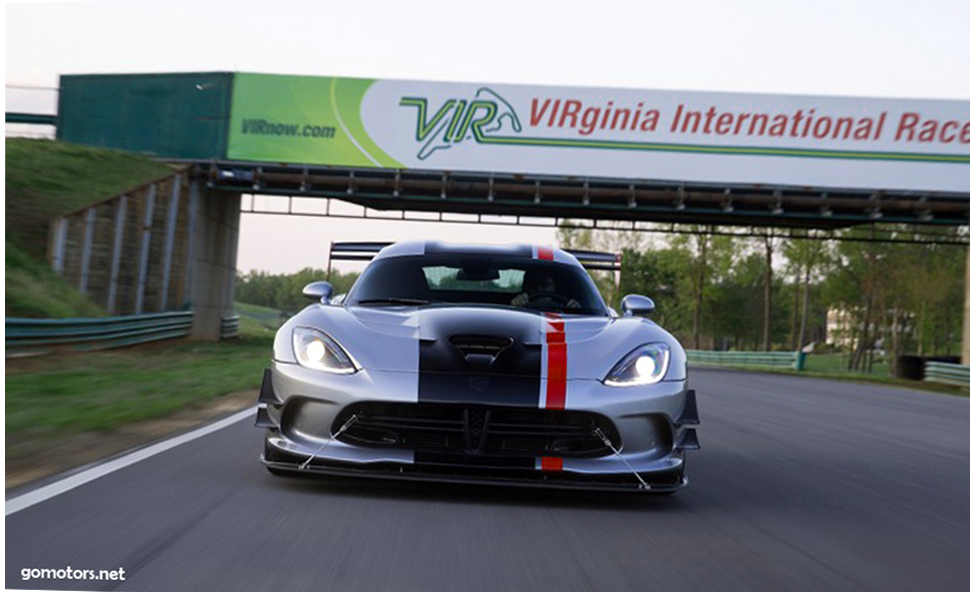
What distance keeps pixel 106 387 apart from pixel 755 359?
132ft

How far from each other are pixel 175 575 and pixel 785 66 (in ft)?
11.1

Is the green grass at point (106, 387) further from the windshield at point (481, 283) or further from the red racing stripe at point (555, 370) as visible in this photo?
the red racing stripe at point (555, 370)

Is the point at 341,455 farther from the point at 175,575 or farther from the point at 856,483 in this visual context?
the point at 856,483

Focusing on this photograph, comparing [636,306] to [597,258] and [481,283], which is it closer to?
[481,283]

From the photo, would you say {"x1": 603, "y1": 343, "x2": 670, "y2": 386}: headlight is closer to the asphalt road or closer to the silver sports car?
the silver sports car

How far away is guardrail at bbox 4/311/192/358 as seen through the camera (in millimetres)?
15602

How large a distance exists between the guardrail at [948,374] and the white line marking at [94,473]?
70.6 ft

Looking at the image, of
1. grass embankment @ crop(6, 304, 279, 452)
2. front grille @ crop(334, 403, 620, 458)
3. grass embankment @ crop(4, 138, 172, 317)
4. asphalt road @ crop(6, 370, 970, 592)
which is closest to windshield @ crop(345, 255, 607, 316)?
asphalt road @ crop(6, 370, 970, 592)

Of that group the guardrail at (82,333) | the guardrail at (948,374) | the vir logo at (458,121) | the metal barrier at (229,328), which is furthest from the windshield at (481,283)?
the metal barrier at (229,328)

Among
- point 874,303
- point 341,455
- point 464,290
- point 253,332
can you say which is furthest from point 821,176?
point 874,303

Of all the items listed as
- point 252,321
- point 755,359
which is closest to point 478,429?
point 252,321

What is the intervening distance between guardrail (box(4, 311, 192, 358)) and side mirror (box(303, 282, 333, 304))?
401 inches

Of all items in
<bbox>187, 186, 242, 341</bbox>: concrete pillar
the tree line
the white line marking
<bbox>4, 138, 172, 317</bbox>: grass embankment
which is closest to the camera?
the white line marking

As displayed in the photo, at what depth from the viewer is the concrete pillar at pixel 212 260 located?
29984 millimetres
